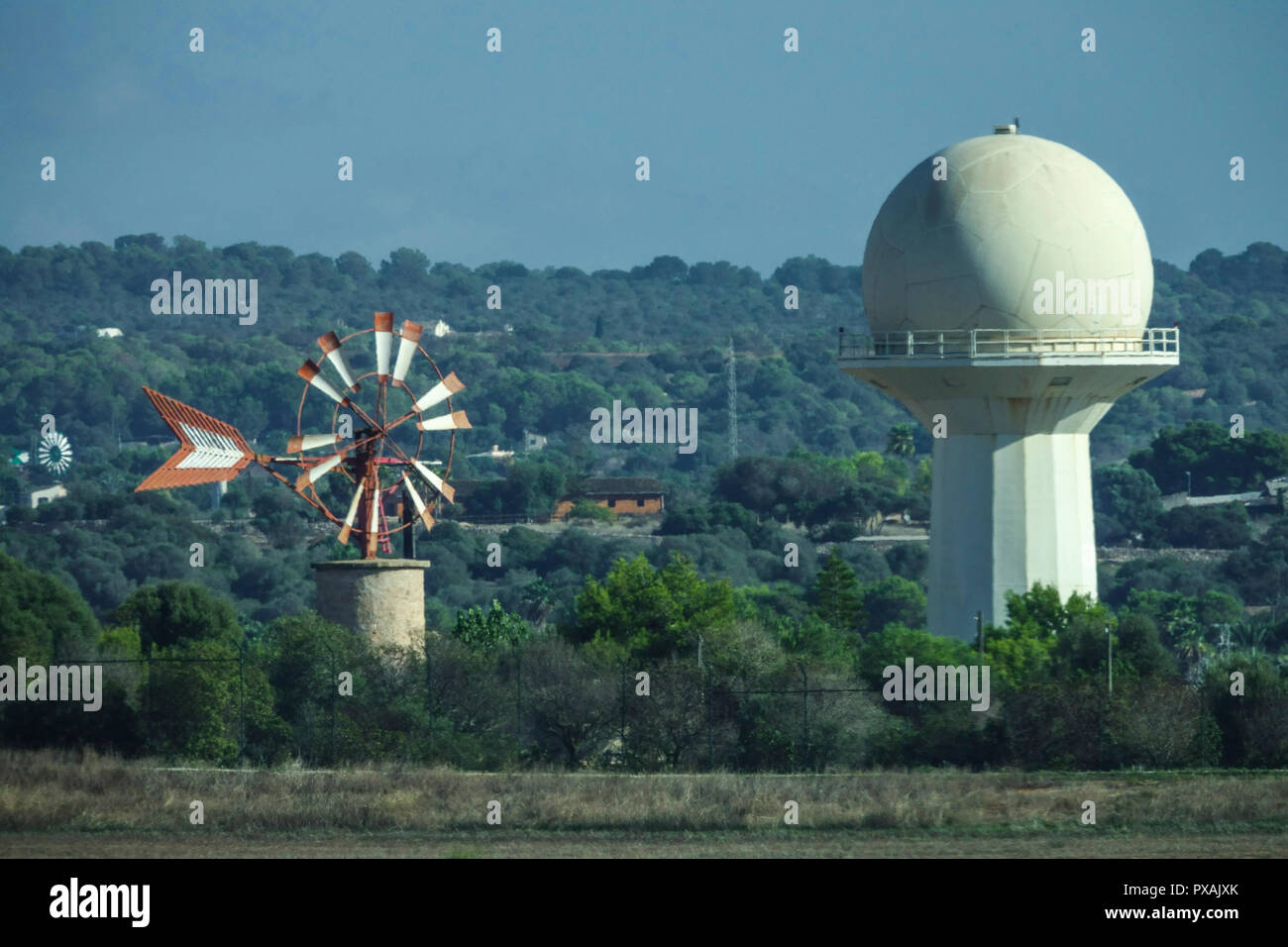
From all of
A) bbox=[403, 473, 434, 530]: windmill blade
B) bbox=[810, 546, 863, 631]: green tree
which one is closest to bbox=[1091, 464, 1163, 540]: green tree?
bbox=[810, 546, 863, 631]: green tree

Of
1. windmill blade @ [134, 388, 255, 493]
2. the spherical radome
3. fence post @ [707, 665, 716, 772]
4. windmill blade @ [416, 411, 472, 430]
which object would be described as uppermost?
the spherical radome

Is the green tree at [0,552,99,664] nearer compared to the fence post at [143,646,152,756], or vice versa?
the fence post at [143,646,152,756]

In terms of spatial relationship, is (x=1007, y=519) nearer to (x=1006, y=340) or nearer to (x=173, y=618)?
(x=1006, y=340)

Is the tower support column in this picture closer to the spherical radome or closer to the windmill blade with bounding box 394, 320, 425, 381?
the spherical radome

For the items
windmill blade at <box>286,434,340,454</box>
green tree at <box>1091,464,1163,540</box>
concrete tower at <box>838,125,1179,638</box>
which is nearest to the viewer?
concrete tower at <box>838,125,1179,638</box>

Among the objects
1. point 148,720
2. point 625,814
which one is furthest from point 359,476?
point 625,814
